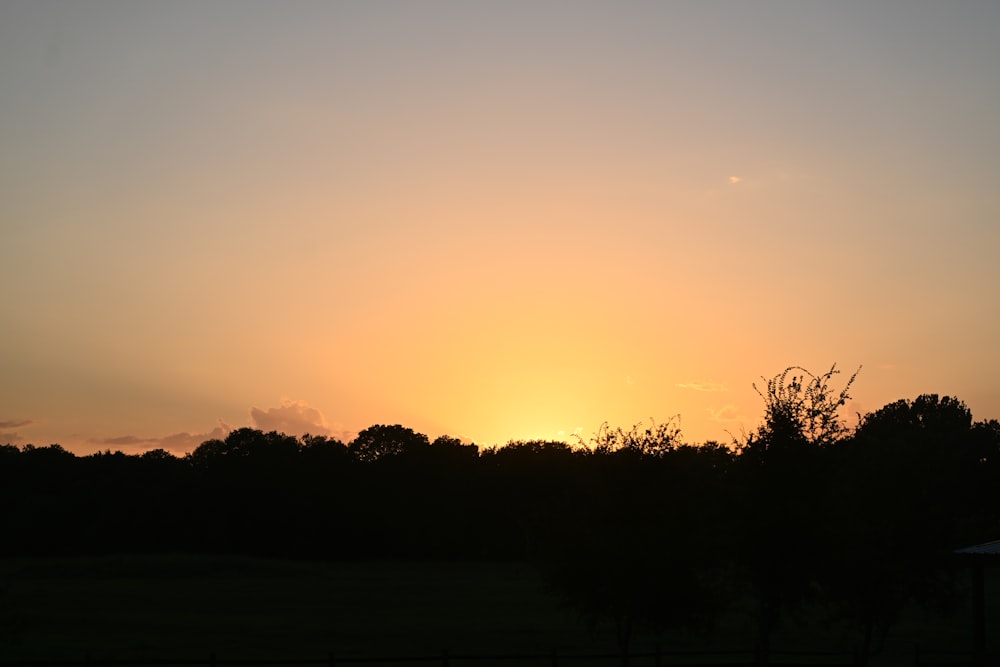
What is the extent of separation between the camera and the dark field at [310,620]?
3972 centimetres

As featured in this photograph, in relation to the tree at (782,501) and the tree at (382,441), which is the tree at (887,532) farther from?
the tree at (382,441)

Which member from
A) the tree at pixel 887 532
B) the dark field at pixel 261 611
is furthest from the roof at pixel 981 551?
the dark field at pixel 261 611

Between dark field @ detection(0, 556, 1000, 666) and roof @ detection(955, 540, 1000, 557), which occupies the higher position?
roof @ detection(955, 540, 1000, 557)

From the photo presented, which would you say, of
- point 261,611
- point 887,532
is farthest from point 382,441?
point 887,532

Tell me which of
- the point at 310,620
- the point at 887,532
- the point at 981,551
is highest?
the point at 887,532

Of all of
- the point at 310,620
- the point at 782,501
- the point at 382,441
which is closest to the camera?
the point at 782,501

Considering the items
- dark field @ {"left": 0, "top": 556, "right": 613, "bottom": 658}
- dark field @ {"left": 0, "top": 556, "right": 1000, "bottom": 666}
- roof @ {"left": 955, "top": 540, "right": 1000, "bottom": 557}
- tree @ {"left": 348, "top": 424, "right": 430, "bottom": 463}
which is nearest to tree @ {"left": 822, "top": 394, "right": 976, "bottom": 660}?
roof @ {"left": 955, "top": 540, "right": 1000, "bottom": 557}

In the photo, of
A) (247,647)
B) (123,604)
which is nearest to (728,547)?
(247,647)

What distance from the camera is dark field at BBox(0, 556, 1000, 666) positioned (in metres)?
39.7

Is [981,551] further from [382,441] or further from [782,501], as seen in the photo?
[382,441]

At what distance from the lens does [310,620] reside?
5166 cm

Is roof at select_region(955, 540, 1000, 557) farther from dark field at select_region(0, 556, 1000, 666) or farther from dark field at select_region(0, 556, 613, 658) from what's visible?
dark field at select_region(0, 556, 613, 658)

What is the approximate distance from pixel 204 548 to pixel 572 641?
8533 centimetres

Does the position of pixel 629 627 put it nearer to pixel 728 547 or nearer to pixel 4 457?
pixel 728 547
